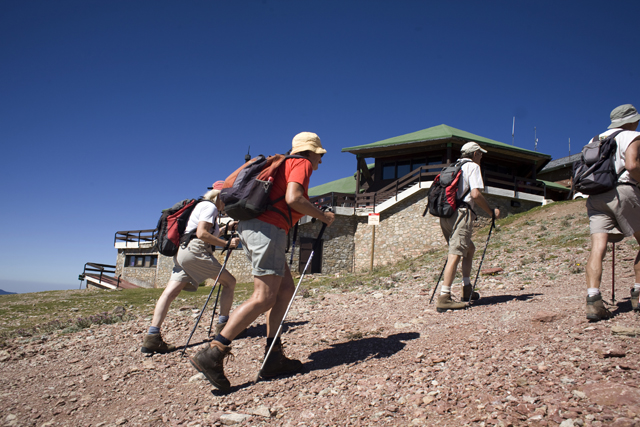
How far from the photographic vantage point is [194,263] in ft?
13.9

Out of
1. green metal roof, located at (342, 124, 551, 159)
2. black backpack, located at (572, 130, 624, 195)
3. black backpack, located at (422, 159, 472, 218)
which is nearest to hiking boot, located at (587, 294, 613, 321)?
black backpack, located at (572, 130, 624, 195)

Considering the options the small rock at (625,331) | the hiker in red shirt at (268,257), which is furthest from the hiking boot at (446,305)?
the hiker in red shirt at (268,257)

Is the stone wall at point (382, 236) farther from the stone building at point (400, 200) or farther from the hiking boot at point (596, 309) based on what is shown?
the hiking boot at point (596, 309)

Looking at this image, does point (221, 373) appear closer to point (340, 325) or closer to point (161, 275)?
point (340, 325)

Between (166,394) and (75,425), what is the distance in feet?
2.04

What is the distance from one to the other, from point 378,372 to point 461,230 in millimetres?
2325

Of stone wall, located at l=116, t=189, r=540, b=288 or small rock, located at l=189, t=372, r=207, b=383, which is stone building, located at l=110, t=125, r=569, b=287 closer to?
stone wall, located at l=116, t=189, r=540, b=288

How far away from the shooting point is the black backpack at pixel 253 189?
2.86 m

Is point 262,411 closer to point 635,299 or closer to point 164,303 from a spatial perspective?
point 164,303

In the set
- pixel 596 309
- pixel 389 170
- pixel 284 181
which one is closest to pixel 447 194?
pixel 596 309

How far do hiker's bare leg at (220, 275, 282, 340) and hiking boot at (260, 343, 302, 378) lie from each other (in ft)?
1.51

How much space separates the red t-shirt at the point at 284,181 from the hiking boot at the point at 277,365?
101cm

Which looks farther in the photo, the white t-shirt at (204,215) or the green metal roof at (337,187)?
the green metal roof at (337,187)

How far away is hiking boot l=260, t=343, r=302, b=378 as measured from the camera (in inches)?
122
